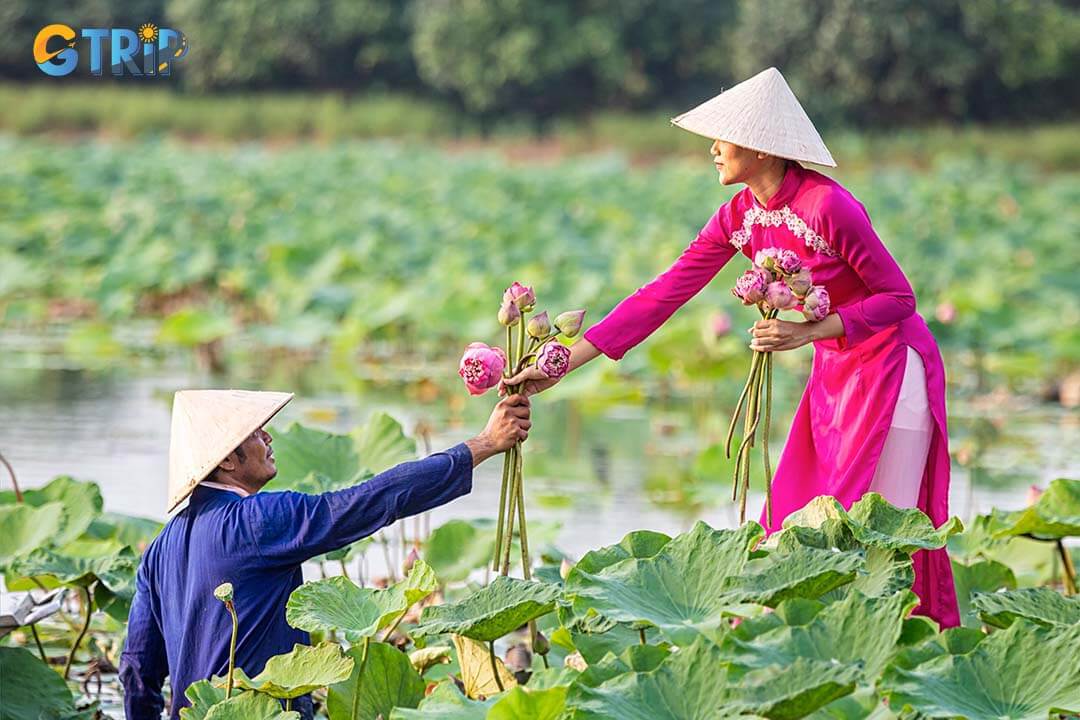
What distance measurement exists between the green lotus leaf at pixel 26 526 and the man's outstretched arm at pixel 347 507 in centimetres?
90

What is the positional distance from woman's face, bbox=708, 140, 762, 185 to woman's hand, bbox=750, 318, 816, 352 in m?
0.29

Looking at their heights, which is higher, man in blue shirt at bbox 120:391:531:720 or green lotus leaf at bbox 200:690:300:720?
man in blue shirt at bbox 120:391:531:720

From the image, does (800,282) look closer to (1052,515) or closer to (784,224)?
(784,224)

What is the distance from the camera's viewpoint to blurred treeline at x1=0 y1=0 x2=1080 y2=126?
2561 centimetres

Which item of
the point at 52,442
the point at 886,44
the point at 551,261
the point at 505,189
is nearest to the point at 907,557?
the point at 52,442

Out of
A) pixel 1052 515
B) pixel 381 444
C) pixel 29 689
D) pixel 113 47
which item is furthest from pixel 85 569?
pixel 113 47

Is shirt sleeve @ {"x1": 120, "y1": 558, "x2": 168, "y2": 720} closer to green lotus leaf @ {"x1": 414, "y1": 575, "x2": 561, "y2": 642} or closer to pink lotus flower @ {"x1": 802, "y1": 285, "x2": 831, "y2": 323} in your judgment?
green lotus leaf @ {"x1": 414, "y1": 575, "x2": 561, "y2": 642}

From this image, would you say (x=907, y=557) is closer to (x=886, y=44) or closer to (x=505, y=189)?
(x=505, y=189)

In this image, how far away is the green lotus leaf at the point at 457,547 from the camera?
372 centimetres

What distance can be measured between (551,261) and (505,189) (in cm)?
441

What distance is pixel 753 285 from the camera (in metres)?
2.88

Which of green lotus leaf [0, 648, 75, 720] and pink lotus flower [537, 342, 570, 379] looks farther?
green lotus leaf [0, 648, 75, 720]

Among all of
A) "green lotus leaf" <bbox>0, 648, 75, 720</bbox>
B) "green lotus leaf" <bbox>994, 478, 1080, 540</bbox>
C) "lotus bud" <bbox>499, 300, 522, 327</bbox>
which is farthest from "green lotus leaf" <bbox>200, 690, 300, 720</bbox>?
"green lotus leaf" <bbox>994, 478, 1080, 540</bbox>

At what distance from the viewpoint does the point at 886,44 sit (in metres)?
25.6
